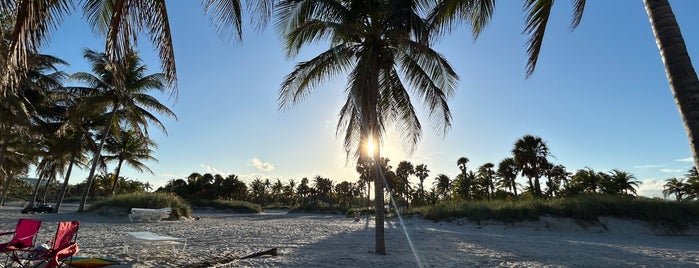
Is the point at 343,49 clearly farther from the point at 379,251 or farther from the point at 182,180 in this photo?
the point at 182,180

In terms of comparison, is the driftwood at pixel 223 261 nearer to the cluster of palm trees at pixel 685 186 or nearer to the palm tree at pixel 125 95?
the palm tree at pixel 125 95

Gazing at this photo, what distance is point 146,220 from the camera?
16.8 meters

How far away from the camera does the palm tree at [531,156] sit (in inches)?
1307

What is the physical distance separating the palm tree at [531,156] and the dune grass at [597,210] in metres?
14.9

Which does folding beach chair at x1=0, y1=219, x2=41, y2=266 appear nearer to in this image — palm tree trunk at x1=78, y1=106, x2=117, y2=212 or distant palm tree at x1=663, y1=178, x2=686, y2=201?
palm tree trunk at x1=78, y1=106, x2=117, y2=212

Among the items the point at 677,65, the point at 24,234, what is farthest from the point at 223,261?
the point at 677,65

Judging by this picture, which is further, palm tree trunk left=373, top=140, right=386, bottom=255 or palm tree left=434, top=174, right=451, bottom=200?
palm tree left=434, top=174, right=451, bottom=200

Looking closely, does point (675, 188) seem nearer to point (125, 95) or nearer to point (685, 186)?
point (685, 186)

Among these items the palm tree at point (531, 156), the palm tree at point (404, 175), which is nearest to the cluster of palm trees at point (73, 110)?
the palm tree at point (531, 156)

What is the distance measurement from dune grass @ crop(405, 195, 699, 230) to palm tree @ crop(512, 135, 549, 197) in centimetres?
1486

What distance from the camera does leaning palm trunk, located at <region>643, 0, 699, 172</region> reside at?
322 centimetres

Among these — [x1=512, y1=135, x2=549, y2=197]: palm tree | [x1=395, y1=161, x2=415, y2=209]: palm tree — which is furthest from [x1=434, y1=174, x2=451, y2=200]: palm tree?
[x1=512, y1=135, x2=549, y2=197]: palm tree

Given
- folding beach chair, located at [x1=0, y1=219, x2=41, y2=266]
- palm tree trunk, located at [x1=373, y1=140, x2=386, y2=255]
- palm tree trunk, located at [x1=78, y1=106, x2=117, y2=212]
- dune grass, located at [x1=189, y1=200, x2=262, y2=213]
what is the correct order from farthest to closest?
dune grass, located at [x1=189, y1=200, x2=262, y2=213] < palm tree trunk, located at [x1=78, y1=106, x2=117, y2=212] < palm tree trunk, located at [x1=373, y1=140, x2=386, y2=255] < folding beach chair, located at [x1=0, y1=219, x2=41, y2=266]

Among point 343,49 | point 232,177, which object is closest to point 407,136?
point 343,49
